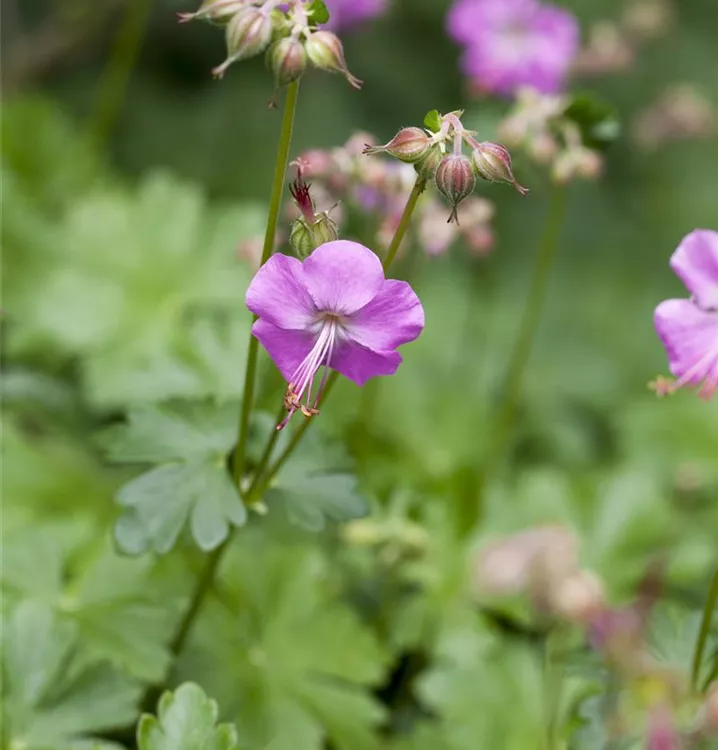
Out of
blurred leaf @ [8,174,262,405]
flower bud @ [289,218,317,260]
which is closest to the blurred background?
blurred leaf @ [8,174,262,405]

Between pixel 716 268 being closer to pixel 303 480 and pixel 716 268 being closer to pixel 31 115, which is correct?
pixel 303 480

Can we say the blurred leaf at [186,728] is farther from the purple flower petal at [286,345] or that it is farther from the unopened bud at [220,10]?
the unopened bud at [220,10]

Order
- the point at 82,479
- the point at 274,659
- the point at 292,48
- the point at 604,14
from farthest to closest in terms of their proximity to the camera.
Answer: the point at 604,14 < the point at 82,479 < the point at 274,659 < the point at 292,48

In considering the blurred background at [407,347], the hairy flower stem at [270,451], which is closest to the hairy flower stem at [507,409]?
the blurred background at [407,347]

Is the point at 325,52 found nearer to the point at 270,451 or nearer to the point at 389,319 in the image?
the point at 389,319

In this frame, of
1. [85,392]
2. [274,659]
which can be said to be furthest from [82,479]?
[274,659]

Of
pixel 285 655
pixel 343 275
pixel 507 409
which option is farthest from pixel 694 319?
pixel 507 409

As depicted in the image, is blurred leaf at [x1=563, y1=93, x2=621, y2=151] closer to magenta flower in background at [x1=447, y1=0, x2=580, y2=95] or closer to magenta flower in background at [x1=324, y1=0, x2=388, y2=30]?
magenta flower in background at [x1=447, y1=0, x2=580, y2=95]
